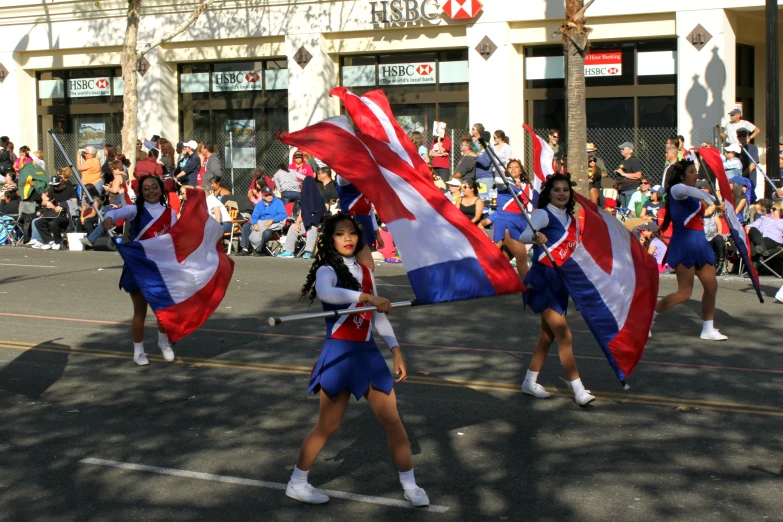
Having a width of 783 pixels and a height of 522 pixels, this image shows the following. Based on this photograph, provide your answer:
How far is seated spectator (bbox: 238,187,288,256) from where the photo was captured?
1994 centimetres

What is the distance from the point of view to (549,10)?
23.6 m

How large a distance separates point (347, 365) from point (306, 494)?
769 millimetres

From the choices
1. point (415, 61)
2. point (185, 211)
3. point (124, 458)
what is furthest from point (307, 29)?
point (124, 458)

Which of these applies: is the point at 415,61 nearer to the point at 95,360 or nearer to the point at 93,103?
the point at 93,103

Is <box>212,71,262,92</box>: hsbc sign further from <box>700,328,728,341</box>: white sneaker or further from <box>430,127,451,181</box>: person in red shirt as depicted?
<box>700,328,728,341</box>: white sneaker

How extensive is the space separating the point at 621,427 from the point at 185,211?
4651mm

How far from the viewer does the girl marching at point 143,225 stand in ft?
31.8

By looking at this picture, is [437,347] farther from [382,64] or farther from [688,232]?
[382,64]

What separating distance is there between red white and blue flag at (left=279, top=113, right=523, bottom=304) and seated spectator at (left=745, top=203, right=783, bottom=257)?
32.7 ft

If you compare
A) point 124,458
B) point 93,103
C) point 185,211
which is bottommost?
point 124,458

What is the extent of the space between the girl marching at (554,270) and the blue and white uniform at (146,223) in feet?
11.6

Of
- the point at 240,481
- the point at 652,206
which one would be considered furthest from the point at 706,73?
the point at 240,481

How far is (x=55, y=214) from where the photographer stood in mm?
22359

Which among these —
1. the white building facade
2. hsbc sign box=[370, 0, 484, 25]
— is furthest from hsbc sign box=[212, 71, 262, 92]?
hsbc sign box=[370, 0, 484, 25]
